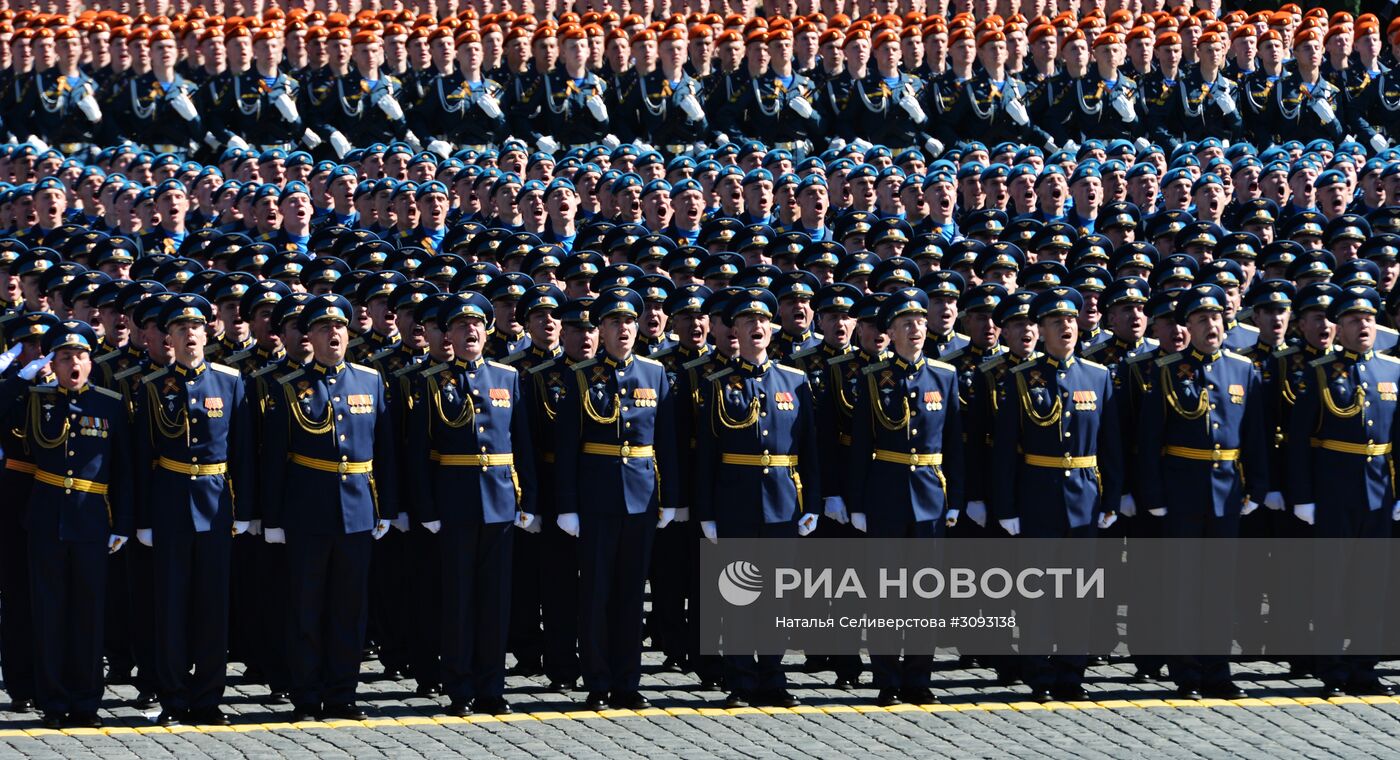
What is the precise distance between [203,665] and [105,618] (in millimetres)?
788

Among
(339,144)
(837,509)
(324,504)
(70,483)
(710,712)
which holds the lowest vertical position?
(710,712)

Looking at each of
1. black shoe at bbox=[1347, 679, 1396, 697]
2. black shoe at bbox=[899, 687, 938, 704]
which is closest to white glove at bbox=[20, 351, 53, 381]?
black shoe at bbox=[899, 687, 938, 704]

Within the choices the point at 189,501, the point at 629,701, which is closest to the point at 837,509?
the point at 629,701

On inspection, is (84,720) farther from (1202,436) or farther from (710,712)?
(1202,436)

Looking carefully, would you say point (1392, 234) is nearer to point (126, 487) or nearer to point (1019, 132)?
point (1019, 132)

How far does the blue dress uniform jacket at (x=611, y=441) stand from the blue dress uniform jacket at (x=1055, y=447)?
1775 mm

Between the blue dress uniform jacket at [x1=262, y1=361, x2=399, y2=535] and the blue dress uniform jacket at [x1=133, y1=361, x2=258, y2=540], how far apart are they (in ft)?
0.58

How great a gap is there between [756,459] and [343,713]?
94.8 inches

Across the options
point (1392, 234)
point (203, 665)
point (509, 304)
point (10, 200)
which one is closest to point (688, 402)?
point (509, 304)

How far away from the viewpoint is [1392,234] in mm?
16031

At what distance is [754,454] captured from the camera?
13.2 m

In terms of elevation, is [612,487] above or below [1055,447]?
below

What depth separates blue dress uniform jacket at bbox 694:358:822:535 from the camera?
43.5ft

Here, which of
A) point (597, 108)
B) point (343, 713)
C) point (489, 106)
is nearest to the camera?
point (343, 713)
